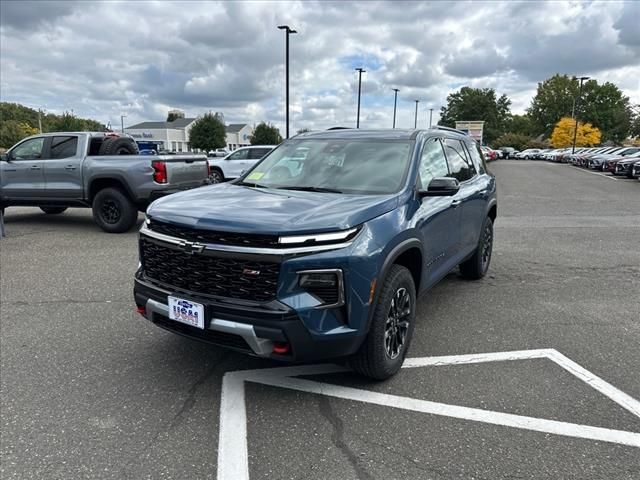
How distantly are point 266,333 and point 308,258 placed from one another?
49 centimetres

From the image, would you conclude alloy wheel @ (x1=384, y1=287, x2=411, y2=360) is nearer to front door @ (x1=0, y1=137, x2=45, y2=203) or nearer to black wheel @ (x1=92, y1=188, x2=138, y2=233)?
black wheel @ (x1=92, y1=188, x2=138, y2=233)

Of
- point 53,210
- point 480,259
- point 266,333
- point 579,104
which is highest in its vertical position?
point 579,104

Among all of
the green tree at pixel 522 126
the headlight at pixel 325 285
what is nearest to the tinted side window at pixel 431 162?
the headlight at pixel 325 285

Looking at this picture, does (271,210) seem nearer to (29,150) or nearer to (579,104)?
(29,150)

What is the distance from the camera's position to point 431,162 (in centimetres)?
427

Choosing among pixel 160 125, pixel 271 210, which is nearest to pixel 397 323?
pixel 271 210

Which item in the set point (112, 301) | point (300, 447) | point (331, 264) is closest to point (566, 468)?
point (300, 447)

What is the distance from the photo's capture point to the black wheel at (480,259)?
5707 millimetres

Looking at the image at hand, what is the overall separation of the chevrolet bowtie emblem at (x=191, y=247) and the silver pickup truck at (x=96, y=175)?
588 centimetres

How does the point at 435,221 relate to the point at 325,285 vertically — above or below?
above

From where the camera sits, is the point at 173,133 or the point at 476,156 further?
the point at 173,133

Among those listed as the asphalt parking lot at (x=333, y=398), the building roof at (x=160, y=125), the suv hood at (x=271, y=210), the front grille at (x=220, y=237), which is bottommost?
Result: the asphalt parking lot at (x=333, y=398)

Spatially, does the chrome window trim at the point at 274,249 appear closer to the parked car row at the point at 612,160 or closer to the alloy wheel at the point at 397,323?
the alloy wheel at the point at 397,323

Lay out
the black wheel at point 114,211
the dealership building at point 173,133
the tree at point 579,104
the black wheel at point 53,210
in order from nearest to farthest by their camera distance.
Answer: the black wheel at point 114,211 → the black wheel at point 53,210 → the dealership building at point 173,133 → the tree at point 579,104
